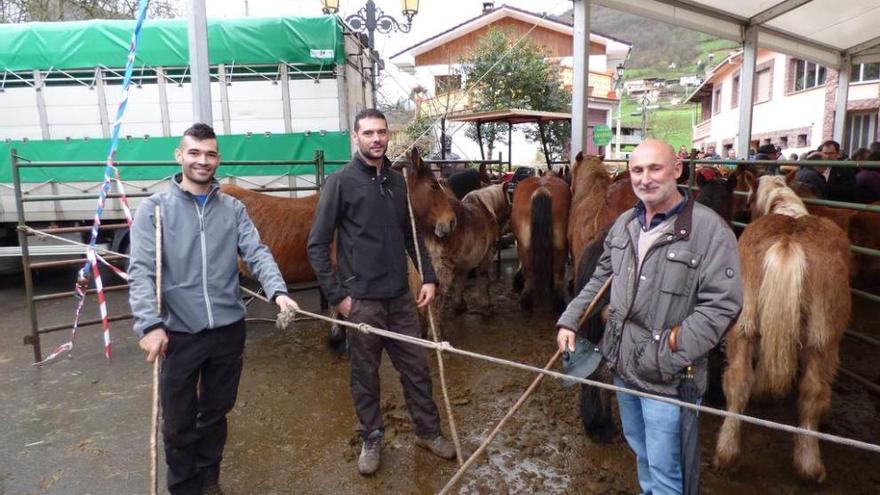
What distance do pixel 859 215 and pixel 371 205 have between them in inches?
197

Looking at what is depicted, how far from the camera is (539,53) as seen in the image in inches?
715

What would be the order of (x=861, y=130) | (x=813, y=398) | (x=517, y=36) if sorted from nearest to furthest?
(x=813, y=398) → (x=861, y=130) → (x=517, y=36)

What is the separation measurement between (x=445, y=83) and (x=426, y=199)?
1793 cm

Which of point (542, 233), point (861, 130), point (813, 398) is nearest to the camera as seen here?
point (813, 398)

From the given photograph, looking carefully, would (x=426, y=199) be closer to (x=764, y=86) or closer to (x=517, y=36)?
(x=517, y=36)

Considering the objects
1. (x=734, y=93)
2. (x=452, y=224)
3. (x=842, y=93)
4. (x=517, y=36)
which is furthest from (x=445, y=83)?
(x=452, y=224)

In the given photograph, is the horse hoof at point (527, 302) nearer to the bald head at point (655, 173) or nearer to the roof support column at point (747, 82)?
the bald head at point (655, 173)

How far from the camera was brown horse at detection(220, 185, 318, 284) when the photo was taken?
15.7ft

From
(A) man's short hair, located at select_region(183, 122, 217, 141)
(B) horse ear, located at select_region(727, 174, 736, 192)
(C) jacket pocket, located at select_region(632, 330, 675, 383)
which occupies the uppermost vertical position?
(A) man's short hair, located at select_region(183, 122, 217, 141)

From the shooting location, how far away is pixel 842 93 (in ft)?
38.2

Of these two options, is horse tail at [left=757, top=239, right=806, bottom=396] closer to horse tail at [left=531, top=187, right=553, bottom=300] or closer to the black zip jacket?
the black zip jacket

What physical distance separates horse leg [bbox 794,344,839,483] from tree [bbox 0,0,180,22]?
17.3m

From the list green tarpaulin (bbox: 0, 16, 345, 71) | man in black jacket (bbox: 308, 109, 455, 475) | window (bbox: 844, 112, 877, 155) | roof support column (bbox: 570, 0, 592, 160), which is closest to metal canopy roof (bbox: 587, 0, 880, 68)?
roof support column (bbox: 570, 0, 592, 160)

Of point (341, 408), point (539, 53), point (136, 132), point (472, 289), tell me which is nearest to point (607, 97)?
point (539, 53)
